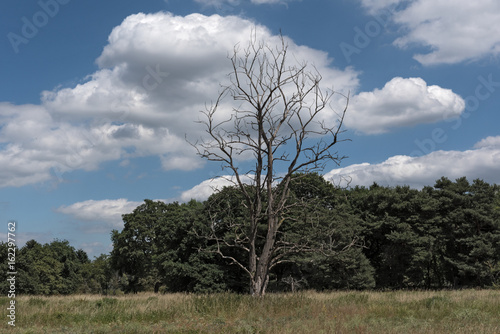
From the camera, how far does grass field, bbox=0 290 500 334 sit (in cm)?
1002

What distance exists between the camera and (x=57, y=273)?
208ft

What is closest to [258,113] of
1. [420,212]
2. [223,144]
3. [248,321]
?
[223,144]

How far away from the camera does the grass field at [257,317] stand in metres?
10.0

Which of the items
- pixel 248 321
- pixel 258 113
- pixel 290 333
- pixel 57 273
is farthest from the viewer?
pixel 57 273

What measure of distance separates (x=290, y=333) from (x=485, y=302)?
10.5 m

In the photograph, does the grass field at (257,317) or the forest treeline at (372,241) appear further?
the forest treeline at (372,241)

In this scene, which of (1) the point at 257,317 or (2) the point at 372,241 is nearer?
(1) the point at 257,317

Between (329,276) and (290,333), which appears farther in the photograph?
(329,276)

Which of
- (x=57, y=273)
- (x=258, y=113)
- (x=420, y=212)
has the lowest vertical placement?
(x=57, y=273)

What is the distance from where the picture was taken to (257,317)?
39.9 ft

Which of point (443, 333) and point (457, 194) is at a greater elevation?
point (457, 194)

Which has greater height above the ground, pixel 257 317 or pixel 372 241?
pixel 372 241

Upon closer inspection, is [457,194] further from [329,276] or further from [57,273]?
[57,273]

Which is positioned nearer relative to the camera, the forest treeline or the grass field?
the grass field
